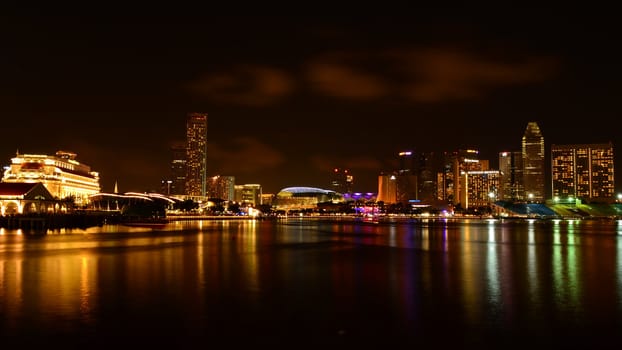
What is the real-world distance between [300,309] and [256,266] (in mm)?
11581

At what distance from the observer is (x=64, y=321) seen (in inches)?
607

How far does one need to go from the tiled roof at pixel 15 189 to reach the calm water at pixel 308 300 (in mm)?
72598

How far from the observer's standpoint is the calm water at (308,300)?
46.9 ft

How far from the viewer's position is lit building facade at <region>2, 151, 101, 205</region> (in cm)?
13712

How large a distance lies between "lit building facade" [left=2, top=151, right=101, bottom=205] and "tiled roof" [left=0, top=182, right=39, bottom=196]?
26644 mm

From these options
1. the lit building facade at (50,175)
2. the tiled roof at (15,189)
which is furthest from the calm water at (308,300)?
the lit building facade at (50,175)

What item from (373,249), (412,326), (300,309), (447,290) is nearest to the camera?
(412,326)

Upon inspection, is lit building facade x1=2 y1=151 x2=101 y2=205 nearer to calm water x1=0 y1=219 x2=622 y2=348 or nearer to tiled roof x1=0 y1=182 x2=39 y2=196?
tiled roof x1=0 y1=182 x2=39 y2=196

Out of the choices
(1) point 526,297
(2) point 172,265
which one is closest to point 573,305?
(1) point 526,297

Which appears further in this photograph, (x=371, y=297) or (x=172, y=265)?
(x=172, y=265)

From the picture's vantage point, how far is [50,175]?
13900cm

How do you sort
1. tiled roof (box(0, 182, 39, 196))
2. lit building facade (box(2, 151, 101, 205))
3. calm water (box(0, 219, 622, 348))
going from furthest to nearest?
lit building facade (box(2, 151, 101, 205)) < tiled roof (box(0, 182, 39, 196)) < calm water (box(0, 219, 622, 348))

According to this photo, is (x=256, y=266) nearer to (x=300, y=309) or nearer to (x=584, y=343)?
(x=300, y=309)

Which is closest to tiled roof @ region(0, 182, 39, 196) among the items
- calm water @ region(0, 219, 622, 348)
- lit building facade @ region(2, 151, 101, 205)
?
lit building facade @ region(2, 151, 101, 205)
